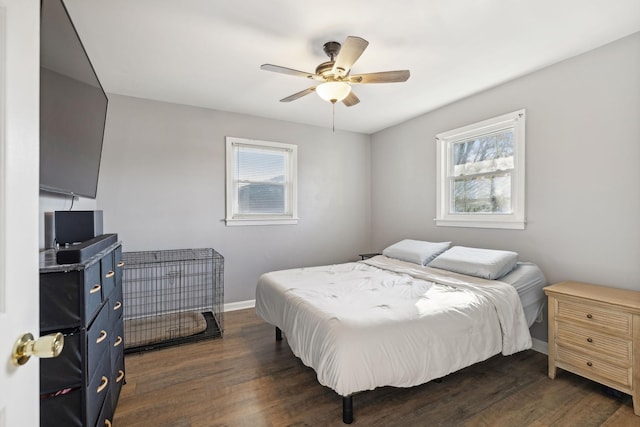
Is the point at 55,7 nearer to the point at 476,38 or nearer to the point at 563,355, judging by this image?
the point at 476,38

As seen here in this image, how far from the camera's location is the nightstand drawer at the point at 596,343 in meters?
1.95

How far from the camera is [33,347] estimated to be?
0.63 metres

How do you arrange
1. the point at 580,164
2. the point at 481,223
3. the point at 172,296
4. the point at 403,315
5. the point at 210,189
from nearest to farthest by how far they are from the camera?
the point at 403,315 → the point at 580,164 → the point at 481,223 → the point at 172,296 → the point at 210,189

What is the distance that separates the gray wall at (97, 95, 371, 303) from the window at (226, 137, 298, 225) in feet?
0.33

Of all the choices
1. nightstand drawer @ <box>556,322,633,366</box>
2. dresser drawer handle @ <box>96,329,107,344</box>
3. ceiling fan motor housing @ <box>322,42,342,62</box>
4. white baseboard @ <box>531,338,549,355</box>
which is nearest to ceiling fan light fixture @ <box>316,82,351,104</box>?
ceiling fan motor housing @ <box>322,42,342,62</box>

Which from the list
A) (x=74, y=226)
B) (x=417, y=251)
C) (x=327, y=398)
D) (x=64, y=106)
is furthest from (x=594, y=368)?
(x=64, y=106)

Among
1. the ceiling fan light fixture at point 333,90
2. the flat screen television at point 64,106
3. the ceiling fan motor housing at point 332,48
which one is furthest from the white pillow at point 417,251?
the flat screen television at point 64,106

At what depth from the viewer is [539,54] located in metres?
2.49

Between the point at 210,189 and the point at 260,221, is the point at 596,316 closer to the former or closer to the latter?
the point at 260,221

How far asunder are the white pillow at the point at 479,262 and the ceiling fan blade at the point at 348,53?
6.59 ft

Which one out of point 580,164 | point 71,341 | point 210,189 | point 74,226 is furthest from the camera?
point 210,189

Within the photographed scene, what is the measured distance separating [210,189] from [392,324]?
9.43ft

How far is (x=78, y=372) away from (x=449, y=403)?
2.10m

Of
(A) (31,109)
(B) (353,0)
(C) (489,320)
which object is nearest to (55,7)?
(A) (31,109)
